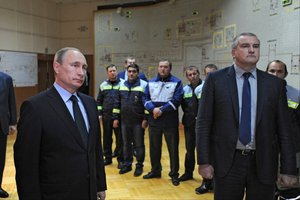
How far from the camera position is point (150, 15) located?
8734 millimetres

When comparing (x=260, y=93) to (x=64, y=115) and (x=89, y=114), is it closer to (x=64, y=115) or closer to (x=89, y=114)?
(x=89, y=114)

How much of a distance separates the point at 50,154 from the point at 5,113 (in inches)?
82.9

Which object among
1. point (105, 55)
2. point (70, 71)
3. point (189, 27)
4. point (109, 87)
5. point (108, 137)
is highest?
point (189, 27)

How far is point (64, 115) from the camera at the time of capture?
1.66m

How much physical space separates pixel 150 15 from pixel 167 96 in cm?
524

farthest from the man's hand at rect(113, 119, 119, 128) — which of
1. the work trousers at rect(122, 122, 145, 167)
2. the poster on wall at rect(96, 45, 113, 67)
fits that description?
the poster on wall at rect(96, 45, 113, 67)

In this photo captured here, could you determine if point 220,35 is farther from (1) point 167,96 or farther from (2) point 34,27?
(2) point 34,27

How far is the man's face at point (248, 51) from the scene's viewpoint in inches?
81.2

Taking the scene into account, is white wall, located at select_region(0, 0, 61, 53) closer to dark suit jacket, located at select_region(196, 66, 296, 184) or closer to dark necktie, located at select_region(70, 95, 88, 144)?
dark necktie, located at select_region(70, 95, 88, 144)

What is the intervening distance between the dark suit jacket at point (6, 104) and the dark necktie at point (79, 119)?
1.97 meters

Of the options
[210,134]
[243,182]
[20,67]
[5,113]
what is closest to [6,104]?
[5,113]

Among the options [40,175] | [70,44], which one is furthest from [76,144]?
[70,44]

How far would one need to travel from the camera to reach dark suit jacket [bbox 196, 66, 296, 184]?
6.64ft

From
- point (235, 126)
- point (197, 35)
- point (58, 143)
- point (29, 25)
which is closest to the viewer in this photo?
point (58, 143)
